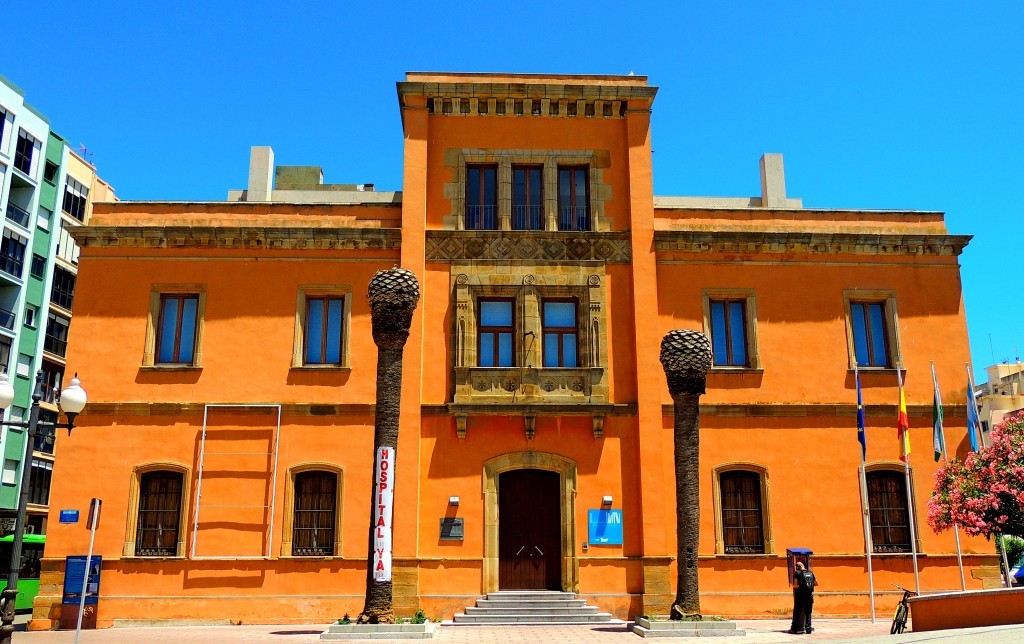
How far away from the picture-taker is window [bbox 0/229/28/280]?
4212 cm

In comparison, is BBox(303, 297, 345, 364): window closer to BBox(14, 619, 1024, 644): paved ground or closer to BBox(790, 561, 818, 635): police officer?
BBox(14, 619, 1024, 644): paved ground

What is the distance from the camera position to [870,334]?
22953 mm

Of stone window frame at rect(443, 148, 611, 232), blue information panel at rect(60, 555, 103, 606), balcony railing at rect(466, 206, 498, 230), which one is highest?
stone window frame at rect(443, 148, 611, 232)

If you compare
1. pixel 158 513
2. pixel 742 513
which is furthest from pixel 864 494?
pixel 158 513

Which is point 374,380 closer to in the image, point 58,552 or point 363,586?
point 363,586

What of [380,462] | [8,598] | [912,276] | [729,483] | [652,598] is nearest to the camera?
[8,598]

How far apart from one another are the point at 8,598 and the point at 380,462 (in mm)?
6772

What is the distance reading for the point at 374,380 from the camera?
2166 centimetres

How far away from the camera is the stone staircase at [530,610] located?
19.9 m

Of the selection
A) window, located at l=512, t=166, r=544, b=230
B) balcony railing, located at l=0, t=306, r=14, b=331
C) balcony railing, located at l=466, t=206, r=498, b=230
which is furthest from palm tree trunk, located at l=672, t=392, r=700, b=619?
balcony railing, located at l=0, t=306, r=14, b=331

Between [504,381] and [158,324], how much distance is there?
913cm

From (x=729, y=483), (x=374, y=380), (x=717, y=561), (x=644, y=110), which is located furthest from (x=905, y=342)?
(x=374, y=380)

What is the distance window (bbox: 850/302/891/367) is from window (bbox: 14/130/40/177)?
1596 inches

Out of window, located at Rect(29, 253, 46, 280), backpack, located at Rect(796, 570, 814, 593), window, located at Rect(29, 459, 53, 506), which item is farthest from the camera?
window, located at Rect(29, 253, 46, 280)
